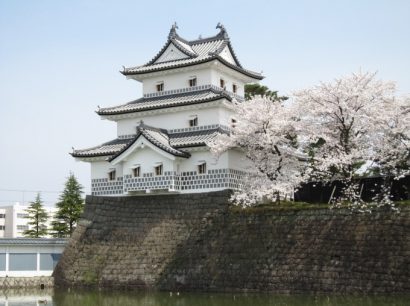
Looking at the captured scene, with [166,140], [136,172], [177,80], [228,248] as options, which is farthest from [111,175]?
[228,248]

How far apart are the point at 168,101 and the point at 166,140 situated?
89.3 inches

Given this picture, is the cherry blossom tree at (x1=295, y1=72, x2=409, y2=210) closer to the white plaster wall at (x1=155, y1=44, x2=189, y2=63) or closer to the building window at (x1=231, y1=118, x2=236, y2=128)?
the building window at (x1=231, y1=118, x2=236, y2=128)

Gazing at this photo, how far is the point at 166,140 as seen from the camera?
29719mm

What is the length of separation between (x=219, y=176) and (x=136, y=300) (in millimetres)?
7925

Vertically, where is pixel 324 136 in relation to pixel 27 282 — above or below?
above

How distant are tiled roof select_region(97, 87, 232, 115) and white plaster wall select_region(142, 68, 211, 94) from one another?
20.4 inches

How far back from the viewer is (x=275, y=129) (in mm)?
26875

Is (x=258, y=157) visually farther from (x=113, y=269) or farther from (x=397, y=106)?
(x=113, y=269)

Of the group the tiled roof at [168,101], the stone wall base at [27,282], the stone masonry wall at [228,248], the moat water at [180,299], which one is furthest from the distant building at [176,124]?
the moat water at [180,299]

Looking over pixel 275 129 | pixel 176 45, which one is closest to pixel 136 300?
pixel 275 129

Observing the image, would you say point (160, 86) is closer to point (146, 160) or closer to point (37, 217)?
point (146, 160)

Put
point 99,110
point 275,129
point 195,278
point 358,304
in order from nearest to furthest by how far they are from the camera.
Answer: point 358,304 < point 195,278 < point 275,129 < point 99,110

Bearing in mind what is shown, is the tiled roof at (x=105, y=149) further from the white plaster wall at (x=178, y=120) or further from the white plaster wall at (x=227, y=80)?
the white plaster wall at (x=227, y=80)

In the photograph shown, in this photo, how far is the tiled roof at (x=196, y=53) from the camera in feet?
102
